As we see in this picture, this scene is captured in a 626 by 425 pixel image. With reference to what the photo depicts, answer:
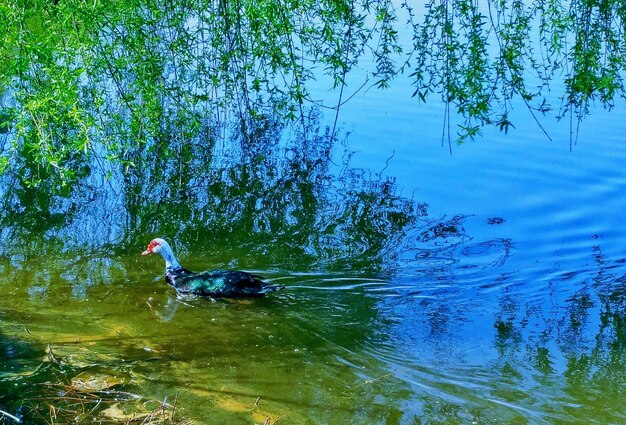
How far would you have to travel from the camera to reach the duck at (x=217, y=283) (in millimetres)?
7633

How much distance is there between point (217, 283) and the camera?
773 centimetres

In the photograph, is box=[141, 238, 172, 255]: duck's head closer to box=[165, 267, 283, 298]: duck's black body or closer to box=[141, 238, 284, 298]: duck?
box=[141, 238, 284, 298]: duck

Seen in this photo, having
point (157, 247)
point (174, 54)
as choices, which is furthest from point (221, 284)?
point (174, 54)

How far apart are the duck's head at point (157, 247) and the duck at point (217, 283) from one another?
10 cm

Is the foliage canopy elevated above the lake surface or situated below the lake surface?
above

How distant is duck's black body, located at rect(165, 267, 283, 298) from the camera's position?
763 centimetres

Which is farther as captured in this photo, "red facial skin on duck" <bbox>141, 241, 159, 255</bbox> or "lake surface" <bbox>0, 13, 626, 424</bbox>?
"red facial skin on duck" <bbox>141, 241, 159, 255</bbox>

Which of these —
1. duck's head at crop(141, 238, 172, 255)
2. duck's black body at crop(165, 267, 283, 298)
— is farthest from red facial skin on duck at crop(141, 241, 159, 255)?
duck's black body at crop(165, 267, 283, 298)

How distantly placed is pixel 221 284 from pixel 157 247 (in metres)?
0.97

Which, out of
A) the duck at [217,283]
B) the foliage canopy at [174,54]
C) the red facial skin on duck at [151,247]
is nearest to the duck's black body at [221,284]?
the duck at [217,283]

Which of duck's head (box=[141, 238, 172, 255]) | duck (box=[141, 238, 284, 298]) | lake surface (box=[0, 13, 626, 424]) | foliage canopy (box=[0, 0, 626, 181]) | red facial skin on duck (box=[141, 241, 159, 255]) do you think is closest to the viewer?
lake surface (box=[0, 13, 626, 424])

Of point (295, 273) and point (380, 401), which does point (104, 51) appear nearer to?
point (295, 273)

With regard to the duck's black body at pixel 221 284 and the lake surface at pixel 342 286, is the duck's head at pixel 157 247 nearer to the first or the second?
the lake surface at pixel 342 286

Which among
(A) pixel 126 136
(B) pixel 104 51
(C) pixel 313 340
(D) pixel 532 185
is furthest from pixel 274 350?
(D) pixel 532 185
